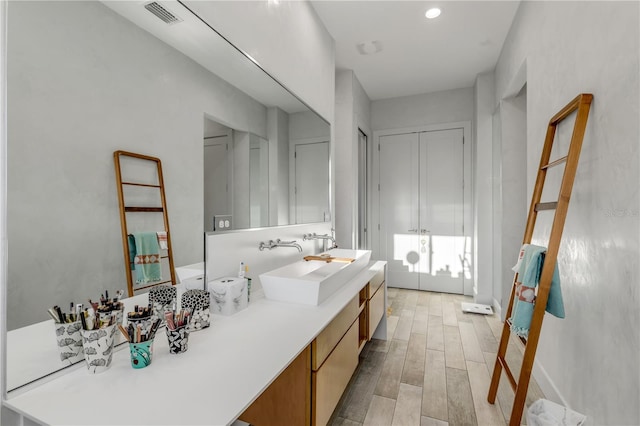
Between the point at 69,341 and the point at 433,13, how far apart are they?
128 inches

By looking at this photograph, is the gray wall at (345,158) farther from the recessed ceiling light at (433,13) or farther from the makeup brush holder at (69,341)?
the makeup brush holder at (69,341)

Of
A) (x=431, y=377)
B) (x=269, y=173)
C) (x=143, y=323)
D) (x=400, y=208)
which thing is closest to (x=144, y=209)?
(x=143, y=323)

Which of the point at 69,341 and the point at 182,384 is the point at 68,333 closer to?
the point at 69,341

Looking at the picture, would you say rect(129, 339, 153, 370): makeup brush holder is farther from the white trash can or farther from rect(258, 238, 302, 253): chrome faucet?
the white trash can

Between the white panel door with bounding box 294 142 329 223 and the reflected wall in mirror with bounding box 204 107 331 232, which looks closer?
the reflected wall in mirror with bounding box 204 107 331 232

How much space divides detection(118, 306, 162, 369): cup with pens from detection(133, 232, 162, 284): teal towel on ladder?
0.55 ft

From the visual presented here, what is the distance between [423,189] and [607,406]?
339cm

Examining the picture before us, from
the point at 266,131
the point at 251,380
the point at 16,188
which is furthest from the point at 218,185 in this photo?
the point at 251,380

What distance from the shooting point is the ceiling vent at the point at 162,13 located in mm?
1152

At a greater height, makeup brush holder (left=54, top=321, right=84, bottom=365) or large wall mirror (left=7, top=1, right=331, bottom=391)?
large wall mirror (left=7, top=1, right=331, bottom=391)

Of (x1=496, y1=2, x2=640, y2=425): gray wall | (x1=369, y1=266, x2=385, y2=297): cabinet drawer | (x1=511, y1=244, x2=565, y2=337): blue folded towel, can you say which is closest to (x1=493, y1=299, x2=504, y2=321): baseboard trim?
(x1=496, y1=2, x2=640, y2=425): gray wall

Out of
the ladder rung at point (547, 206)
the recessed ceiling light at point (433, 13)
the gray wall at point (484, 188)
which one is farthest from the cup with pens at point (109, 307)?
the gray wall at point (484, 188)

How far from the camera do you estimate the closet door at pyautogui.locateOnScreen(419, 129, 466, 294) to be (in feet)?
14.0

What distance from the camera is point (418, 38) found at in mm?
3055
